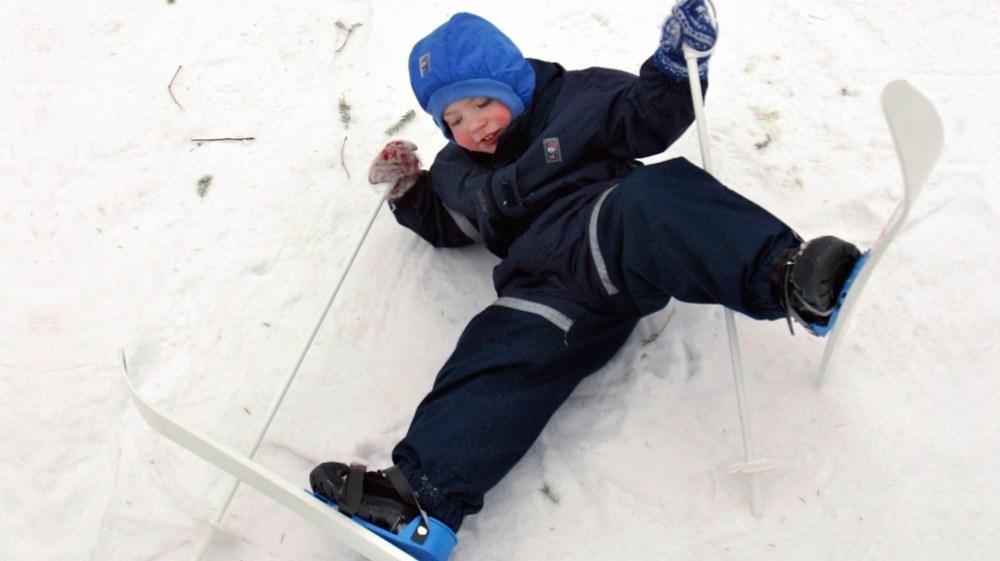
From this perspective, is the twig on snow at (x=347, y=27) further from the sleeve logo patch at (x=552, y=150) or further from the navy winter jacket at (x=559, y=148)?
the sleeve logo patch at (x=552, y=150)

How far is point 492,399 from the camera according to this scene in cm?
170

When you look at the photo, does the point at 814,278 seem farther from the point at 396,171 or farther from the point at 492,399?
the point at 396,171

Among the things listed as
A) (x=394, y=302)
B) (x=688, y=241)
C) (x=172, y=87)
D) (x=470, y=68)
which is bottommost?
(x=394, y=302)

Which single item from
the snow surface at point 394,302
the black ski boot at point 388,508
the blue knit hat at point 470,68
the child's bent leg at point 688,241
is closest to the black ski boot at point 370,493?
the black ski boot at point 388,508

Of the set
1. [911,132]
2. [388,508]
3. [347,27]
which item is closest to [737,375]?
[911,132]

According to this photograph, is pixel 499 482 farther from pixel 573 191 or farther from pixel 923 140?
pixel 923 140

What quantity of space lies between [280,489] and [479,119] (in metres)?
0.95

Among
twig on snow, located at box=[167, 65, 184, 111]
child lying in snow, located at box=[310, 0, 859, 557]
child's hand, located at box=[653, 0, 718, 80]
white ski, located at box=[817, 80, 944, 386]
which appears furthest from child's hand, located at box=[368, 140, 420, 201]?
white ski, located at box=[817, 80, 944, 386]

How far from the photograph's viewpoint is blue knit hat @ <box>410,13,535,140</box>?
187 cm

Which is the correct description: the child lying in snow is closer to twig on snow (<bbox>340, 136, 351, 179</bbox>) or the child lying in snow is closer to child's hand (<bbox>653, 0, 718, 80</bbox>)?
child's hand (<bbox>653, 0, 718, 80</bbox>)

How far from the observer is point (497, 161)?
2.00 meters

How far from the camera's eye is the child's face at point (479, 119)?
75.6 inches

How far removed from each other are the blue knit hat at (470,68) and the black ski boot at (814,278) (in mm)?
765

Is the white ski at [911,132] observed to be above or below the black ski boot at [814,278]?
above
